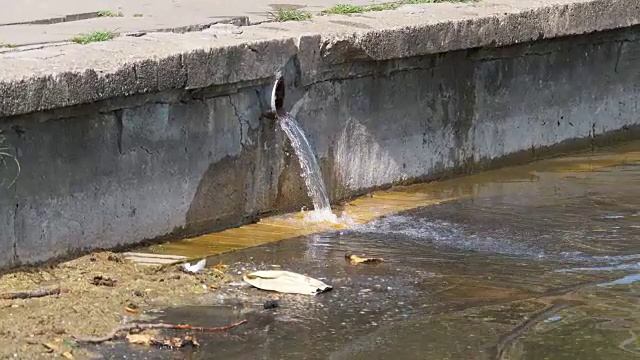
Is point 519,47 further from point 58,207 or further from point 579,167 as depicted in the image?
point 58,207

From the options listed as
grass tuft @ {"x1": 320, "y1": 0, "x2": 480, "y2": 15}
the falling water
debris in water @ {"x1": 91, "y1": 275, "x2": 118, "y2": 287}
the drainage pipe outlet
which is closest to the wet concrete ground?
the falling water

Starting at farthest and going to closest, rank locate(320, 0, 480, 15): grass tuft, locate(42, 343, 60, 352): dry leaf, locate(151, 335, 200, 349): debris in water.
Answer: locate(320, 0, 480, 15): grass tuft < locate(151, 335, 200, 349): debris in water < locate(42, 343, 60, 352): dry leaf

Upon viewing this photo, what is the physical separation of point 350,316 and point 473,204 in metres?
2.14

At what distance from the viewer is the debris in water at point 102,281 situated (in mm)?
5094

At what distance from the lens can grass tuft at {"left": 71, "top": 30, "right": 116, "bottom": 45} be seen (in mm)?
5822

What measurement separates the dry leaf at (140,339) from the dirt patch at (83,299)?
0.11 meters

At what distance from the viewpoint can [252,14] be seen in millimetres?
7055

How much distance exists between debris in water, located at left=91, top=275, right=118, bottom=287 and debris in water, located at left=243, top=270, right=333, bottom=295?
0.55 metres

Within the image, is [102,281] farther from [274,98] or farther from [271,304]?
[274,98]

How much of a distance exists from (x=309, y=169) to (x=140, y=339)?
212 cm

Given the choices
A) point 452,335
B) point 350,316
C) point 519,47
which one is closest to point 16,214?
point 350,316

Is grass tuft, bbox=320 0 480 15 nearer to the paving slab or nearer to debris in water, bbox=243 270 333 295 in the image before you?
the paving slab

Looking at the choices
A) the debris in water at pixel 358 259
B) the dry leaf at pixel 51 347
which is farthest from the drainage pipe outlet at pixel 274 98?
the dry leaf at pixel 51 347

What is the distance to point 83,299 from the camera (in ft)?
16.0
